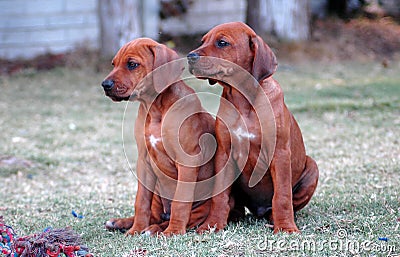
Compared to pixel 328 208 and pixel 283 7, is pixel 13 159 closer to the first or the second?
pixel 328 208

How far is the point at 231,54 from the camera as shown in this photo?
4727mm

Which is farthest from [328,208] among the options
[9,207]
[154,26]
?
[154,26]

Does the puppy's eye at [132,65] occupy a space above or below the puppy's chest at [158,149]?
above

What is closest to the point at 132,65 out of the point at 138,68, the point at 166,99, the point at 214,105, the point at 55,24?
the point at 138,68

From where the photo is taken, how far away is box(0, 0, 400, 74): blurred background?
50.3 ft

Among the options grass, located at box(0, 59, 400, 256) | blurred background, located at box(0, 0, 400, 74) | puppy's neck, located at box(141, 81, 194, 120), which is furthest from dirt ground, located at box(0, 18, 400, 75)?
puppy's neck, located at box(141, 81, 194, 120)

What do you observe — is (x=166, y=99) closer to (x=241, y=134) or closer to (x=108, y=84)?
(x=108, y=84)

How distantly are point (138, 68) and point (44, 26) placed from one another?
43.1 feet

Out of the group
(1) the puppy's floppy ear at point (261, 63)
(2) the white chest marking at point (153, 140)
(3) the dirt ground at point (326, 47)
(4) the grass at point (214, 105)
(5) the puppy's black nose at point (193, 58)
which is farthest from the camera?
(3) the dirt ground at point (326, 47)

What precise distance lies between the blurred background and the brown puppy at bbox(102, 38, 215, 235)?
997 centimetres

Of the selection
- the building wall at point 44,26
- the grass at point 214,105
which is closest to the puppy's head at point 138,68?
the grass at point 214,105

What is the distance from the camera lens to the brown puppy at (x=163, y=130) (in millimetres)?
4770

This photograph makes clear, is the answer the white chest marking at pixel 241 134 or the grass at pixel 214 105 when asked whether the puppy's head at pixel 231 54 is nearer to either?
the white chest marking at pixel 241 134

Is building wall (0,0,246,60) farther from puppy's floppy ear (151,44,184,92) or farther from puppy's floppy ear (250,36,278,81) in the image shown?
puppy's floppy ear (250,36,278,81)
